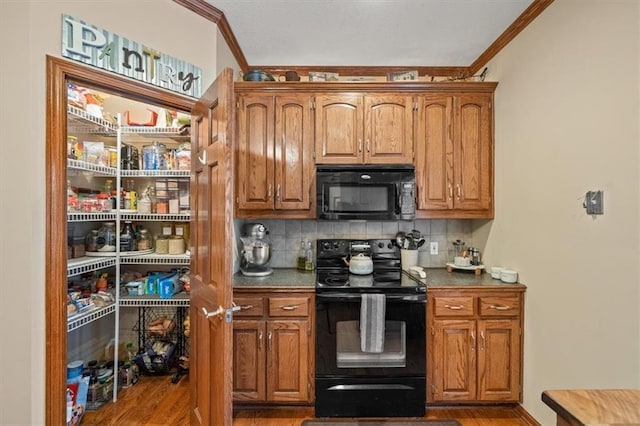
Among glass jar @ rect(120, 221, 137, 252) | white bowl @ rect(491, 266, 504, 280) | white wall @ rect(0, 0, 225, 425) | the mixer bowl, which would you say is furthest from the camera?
glass jar @ rect(120, 221, 137, 252)

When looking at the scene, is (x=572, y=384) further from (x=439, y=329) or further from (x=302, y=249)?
(x=302, y=249)

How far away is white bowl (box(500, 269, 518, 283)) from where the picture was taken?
217 centimetres

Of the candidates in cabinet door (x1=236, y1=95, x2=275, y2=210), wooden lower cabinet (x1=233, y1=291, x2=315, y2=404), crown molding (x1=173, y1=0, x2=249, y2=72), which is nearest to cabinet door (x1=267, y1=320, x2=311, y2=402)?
wooden lower cabinet (x1=233, y1=291, x2=315, y2=404)

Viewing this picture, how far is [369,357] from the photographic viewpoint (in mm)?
2100

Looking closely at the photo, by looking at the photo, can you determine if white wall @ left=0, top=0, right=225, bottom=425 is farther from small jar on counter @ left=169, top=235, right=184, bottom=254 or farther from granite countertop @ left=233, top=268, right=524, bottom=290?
small jar on counter @ left=169, top=235, right=184, bottom=254

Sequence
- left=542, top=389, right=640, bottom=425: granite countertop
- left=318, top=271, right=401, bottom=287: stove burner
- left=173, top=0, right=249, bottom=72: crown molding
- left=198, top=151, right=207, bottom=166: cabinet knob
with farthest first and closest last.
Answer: left=318, top=271, right=401, bottom=287: stove burner
left=173, top=0, right=249, bottom=72: crown molding
left=198, top=151, right=207, bottom=166: cabinet knob
left=542, top=389, right=640, bottom=425: granite countertop

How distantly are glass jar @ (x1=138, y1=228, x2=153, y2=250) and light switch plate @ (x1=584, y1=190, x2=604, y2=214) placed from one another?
309cm

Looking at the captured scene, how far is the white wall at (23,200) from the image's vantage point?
134 centimetres

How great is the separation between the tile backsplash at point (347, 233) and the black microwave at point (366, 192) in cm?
42

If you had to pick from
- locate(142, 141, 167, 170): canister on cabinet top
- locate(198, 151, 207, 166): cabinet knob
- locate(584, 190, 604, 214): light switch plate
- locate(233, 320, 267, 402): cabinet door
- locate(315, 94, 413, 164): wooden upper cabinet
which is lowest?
locate(233, 320, 267, 402): cabinet door

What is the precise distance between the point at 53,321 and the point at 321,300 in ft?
4.69

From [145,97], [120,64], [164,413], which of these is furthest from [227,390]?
[120,64]

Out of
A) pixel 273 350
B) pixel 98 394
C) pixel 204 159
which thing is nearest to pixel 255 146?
pixel 204 159

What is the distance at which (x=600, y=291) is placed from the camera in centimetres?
151
